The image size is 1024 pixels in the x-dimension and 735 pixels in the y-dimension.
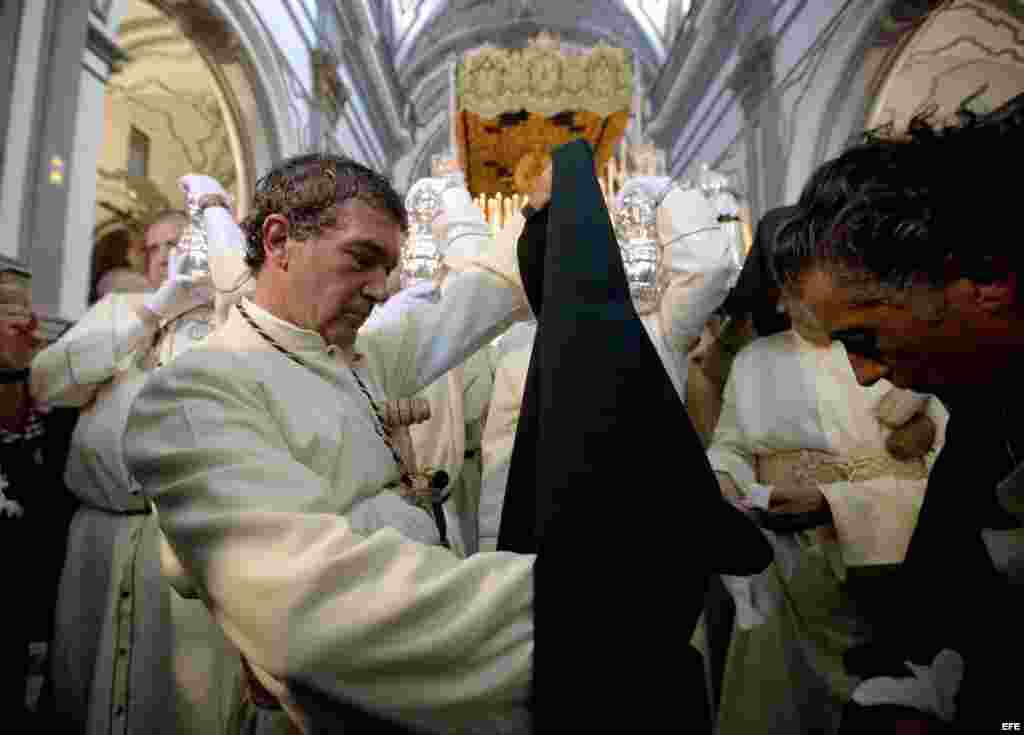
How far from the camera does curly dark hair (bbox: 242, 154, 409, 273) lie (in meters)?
1.22

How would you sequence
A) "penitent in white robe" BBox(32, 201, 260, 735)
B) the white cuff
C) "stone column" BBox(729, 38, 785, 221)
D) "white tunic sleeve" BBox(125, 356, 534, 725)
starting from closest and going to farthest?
"white tunic sleeve" BBox(125, 356, 534, 725) < "penitent in white robe" BBox(32, 201, 260, 735) < the white cuff < "stone column" BBox(729, 38, 785, 221)

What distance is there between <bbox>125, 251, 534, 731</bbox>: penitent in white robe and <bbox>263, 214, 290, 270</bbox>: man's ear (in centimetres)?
32

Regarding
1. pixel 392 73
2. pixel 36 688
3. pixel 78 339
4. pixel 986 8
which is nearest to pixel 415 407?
pixel 78 339

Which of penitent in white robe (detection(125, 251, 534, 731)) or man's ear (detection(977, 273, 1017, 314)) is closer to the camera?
penitent in white robe (detection(125, 251, 534, 731))

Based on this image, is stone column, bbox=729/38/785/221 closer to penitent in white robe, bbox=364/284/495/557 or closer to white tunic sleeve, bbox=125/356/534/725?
penitent in white robe, bbox=364/284/495/557

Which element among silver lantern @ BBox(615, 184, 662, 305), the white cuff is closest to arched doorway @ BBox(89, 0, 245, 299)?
silver lantern @ BBox(615, 184, 662, 305)

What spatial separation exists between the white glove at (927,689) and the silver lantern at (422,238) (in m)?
1.82

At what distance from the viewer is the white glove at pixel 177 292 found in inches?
87.6

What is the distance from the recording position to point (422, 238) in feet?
8.23

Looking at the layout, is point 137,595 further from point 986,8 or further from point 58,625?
point 986,8

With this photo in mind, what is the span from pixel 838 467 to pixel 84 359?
2440mm

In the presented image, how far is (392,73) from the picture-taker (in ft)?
39.8

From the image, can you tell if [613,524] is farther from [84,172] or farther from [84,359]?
[84,172]

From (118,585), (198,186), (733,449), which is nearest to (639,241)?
(733,449)
